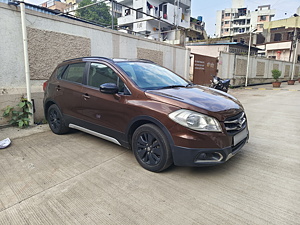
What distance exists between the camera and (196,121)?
264 cm

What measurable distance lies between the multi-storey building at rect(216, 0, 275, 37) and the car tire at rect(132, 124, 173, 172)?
67.1 metres

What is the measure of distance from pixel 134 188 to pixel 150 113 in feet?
3.14

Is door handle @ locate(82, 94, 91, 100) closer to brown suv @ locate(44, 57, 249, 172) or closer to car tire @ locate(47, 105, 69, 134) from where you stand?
brown suv @ locate(44, 57, 249, 172)

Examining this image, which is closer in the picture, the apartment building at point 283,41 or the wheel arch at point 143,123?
the wheel arch at point 143,123

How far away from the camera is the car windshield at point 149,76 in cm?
335

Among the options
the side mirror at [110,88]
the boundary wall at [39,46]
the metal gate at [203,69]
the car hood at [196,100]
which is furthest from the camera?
the metal gate at [203,69]

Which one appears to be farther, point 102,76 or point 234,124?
point 102,76

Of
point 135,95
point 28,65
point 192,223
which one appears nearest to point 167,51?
point 28,65

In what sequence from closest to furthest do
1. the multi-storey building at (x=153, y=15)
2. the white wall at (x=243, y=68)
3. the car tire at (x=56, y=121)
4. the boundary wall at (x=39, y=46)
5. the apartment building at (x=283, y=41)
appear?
the car tire at (x=56, y=121)
the boundary wall at (x=39, y=46)
the white wall at (x=243, y=68)
the apartment building at (x=283, y=41)
the multi-storey building at (x=153, y=15)

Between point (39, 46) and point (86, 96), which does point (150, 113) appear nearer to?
point (86, 96)

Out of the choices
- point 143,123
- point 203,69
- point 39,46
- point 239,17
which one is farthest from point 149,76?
point 239,17

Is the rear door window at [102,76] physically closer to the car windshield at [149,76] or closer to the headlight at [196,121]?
the car windshield at [149,76]

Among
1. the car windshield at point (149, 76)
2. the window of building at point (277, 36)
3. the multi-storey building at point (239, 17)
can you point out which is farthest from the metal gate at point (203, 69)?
the multi-storey building at point (239, 17)

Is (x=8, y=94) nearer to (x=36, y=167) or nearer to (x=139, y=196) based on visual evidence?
(x=36, y=167)
